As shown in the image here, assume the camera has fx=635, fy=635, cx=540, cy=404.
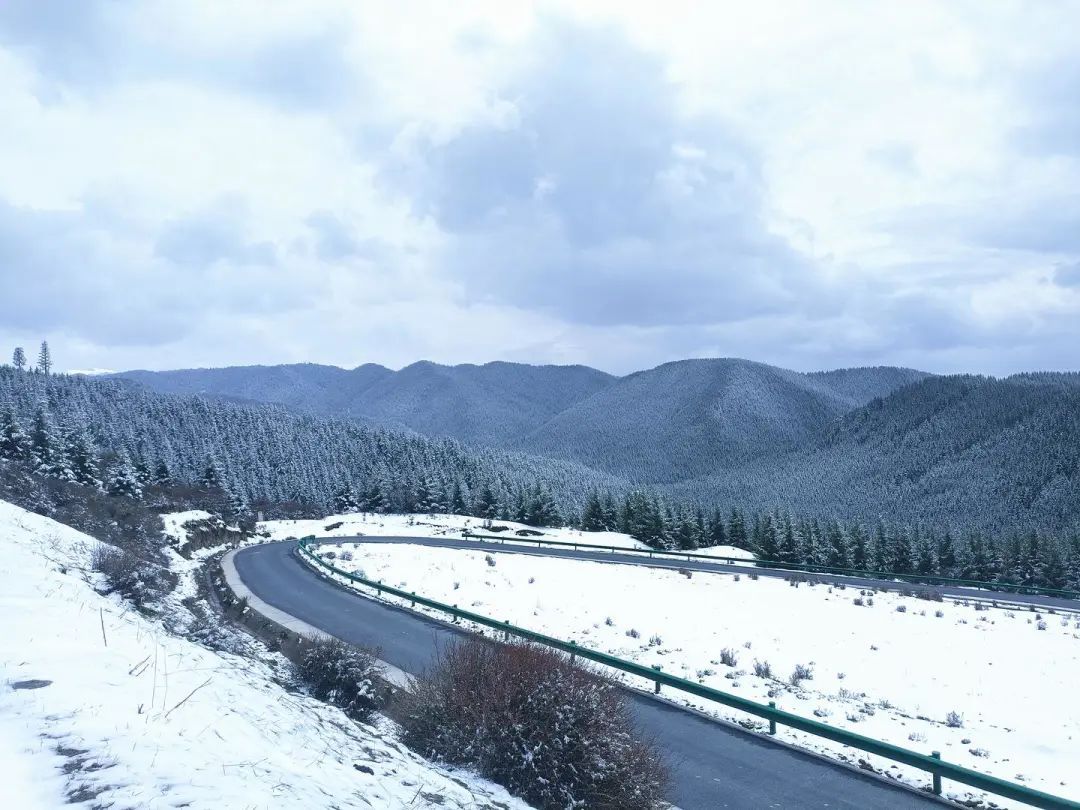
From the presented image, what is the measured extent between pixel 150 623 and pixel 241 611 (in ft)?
30.5

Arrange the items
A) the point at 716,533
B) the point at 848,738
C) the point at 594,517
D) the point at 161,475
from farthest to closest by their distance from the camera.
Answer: the point at 161,475, the point at 594,517, the point at 716,533, the point at 848,738

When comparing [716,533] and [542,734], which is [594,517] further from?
[542,734]

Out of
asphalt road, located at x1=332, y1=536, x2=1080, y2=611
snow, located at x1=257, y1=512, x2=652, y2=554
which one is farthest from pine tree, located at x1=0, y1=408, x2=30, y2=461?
asphalt road, located at x1=332, y1=536, x2=1080, y2=611

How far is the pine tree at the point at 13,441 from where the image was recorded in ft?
187

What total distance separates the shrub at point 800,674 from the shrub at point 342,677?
9.89 meters

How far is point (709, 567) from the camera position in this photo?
4278 cm

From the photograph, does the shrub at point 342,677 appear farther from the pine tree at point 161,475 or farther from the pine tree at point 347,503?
the pine tree at point 347,503

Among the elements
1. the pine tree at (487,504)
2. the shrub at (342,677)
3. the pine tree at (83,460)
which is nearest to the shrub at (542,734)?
the shrub at (342,677)

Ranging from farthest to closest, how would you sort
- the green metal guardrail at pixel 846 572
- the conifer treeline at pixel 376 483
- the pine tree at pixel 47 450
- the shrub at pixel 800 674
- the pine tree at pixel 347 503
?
the pine tree at pixel 347 503
the conifer treeline at pixel 376 483
the pine tree at pixel 47 450
the green metal guardrail at pixel 846 572
the shrub at pixel 800 674

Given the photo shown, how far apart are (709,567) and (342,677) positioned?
3548cm

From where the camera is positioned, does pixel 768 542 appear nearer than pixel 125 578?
No

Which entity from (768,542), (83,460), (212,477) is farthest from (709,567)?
(212,477)

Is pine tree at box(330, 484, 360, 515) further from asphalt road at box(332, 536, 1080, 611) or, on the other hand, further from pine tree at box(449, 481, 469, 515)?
asphalt road at box(332, 536, 1080, 611)

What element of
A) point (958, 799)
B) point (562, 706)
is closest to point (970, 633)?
point (958, 799)
